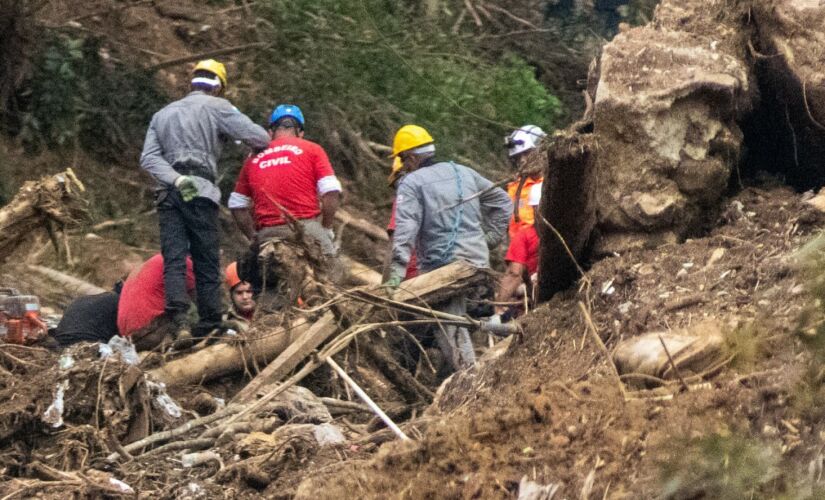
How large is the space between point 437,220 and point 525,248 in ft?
1.70

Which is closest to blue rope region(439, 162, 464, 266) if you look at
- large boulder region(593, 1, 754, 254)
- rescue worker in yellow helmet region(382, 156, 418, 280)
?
rescue worker in yellow helmet region(382, 156, 418, 280)

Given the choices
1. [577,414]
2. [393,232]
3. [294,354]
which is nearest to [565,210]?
[577,414]

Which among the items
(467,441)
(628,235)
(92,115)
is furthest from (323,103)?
(467,441)

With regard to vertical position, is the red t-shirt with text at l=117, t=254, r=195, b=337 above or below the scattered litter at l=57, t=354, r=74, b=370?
below

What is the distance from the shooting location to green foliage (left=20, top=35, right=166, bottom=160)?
11.3 meters

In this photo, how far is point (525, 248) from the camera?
26.3 ft

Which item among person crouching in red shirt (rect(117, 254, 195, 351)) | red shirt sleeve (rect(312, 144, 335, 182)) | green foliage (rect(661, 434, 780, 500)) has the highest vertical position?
green foliage (rect(661, 434, 780, 500))

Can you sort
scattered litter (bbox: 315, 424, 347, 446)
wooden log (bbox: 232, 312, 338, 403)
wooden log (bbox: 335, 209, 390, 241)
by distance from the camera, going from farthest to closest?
1. wooden log (bbox: 335, 209, 390, 241)
2. wooden log (bbox: 232, 312, 338, 403)
3. scattered litter (bbox: 315, 424, 347, 446)

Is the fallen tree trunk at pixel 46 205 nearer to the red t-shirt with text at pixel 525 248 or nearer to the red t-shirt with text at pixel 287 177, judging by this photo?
the red t-shirt with text at pixel 287 177

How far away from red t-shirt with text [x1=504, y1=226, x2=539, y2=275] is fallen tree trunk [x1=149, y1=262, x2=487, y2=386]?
8.5 inches

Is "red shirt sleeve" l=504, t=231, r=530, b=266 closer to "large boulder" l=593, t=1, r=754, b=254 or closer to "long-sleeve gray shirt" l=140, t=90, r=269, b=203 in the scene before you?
"long-sleeve gray shirt" l=140, t=90, r=269, b=203

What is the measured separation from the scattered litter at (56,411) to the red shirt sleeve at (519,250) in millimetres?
2589

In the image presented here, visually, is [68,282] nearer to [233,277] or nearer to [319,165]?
[233,277]

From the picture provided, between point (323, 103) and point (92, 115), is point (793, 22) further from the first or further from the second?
point (92, 115)
